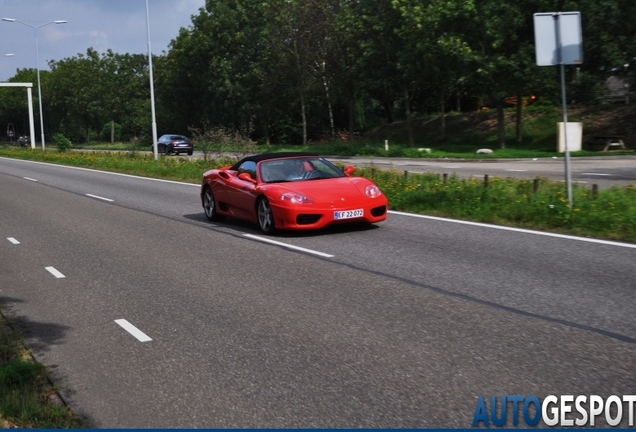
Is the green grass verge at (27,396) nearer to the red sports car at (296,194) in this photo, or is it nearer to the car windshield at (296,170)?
the red sports car at (296,194)

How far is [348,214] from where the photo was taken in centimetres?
1272

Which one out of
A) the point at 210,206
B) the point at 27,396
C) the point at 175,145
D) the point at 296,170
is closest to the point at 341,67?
the point at 175,145

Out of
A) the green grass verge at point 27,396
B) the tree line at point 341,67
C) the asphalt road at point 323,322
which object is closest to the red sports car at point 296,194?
the asphalt road at point 323,322

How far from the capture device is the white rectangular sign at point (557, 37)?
12750 millimetres

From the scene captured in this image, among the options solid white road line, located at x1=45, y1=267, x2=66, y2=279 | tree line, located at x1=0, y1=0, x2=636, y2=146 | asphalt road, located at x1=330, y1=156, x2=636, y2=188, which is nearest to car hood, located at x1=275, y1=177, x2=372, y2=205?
solid white road line, located at x1=45, y1=267, x2=66, y2=279

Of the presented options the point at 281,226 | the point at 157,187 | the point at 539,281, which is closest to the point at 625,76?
the point at 157,187

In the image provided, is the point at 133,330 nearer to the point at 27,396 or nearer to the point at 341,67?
the point at 27,396

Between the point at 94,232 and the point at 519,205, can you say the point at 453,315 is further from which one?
the point at 94,232

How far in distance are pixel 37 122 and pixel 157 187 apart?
4183 inches

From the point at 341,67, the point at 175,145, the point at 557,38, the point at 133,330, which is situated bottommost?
the point at 133,330

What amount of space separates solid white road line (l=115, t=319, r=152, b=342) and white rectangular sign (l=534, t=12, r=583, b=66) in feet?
26.6

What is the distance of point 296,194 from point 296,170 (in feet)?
3.52

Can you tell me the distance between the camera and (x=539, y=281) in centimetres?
863

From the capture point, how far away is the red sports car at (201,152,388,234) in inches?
499
